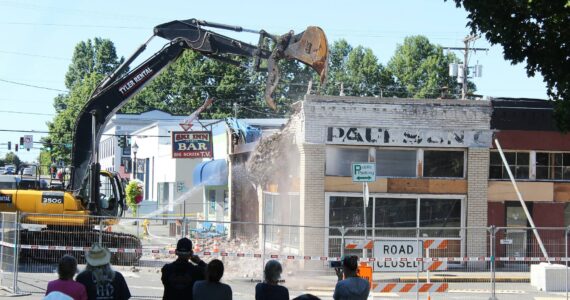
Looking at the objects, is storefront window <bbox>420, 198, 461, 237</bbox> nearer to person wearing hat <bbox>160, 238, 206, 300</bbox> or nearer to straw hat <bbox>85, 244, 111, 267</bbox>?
person wearing hat <bbox>160, 238, 206, 300</bbox>

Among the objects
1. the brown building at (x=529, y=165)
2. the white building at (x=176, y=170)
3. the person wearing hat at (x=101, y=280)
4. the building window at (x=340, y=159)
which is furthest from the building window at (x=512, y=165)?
Answer: the person wearing hat at (x=101, y=280)

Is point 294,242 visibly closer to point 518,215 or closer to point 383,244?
point 518,215

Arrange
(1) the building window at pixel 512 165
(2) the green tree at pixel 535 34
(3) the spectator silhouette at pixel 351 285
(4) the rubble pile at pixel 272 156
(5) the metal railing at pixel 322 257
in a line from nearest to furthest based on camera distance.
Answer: (3) the spectator silhouette at pixel 351 285 → (2) the green tree at pixel 535 34 → (5) the metal railing at pixel 322 257 → (1) the building window at pixel 512 165 → (4) the rubble pile at pixel 272 156

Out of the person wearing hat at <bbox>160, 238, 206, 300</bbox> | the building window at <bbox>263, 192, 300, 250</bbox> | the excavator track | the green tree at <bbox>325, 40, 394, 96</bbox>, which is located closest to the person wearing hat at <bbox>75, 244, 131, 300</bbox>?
the person wearing hat at <bbox>160, 238, 206, 300</bbox>

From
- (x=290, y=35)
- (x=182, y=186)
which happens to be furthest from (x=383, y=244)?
(x=182, y=186)

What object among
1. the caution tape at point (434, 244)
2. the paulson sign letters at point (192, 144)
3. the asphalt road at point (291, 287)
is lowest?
the asphalt road at point (291, 287)

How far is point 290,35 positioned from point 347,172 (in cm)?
491

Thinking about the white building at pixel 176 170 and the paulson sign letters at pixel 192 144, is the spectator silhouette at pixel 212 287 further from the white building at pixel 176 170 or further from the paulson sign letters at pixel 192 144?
the paulson sign letters at pixel 192 144

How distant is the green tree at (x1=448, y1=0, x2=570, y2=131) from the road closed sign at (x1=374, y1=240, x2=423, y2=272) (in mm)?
4916

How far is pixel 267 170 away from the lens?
3186 cm

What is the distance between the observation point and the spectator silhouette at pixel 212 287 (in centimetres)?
960

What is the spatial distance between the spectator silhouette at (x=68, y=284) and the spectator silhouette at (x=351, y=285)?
8.93ft

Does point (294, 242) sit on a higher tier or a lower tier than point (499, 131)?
lower

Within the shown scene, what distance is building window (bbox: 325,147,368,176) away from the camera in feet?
93.4
